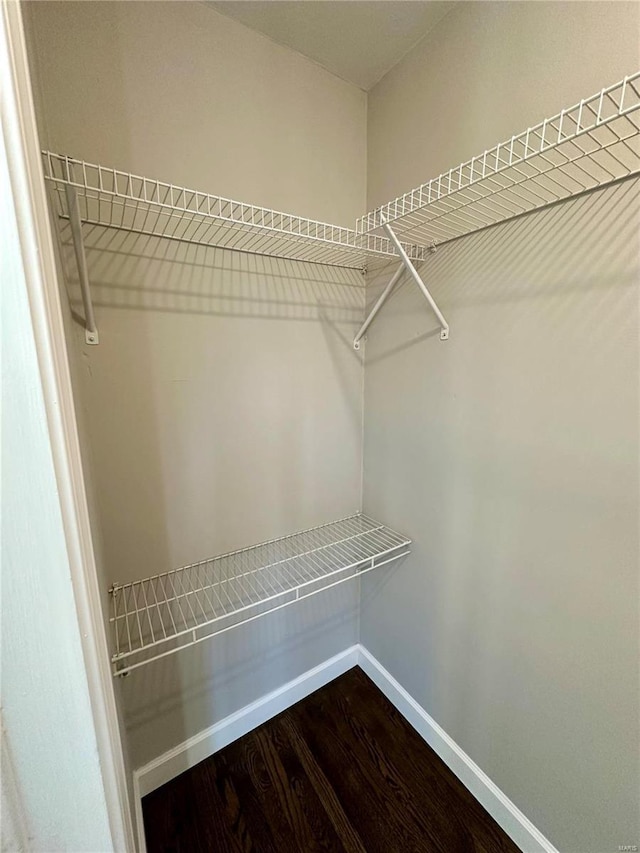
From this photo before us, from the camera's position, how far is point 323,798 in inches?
48.6

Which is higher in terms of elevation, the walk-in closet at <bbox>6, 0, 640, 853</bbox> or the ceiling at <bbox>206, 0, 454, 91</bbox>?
the ceiling at <bbox>206, 0, 454, 91</bbox>

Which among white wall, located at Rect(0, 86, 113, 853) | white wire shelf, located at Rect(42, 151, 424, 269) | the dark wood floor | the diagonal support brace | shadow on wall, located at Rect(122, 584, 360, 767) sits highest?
white wire shelf, located at Rect(42, 151, 424, 269)

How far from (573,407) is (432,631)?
3.23 ft

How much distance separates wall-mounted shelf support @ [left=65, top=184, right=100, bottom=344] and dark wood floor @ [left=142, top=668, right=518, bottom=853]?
156 centimetres

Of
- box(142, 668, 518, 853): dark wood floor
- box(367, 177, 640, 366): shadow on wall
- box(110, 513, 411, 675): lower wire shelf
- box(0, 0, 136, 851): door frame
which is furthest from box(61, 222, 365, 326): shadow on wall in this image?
box(142, 668, 518, 853): dark wood floor

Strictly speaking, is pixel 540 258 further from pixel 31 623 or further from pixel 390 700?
pixel 390 700

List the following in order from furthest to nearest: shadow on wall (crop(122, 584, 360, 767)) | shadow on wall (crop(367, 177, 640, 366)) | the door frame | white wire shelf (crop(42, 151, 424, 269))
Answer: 1. shadow on wall (crop(122, 584, 360, 767))
2. white wire shelf (crop(42, 151, 424, 269))
3. shadow on wall (crop(367, 177, 640, 366))
4. the door frame

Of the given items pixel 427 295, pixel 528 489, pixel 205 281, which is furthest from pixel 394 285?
pixel 528 489

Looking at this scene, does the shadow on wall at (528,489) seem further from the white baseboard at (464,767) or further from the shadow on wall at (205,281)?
the shadow on wall at (205,281)

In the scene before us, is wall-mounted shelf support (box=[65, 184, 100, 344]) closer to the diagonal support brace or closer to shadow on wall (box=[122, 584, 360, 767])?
the diagonal support brace

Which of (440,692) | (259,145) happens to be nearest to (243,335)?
(259,145)

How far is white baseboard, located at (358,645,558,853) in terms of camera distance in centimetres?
108

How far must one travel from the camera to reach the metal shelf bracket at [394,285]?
3.51ft

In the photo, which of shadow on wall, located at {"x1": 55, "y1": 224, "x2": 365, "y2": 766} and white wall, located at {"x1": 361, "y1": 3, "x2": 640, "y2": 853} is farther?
shadow on wall, located at {"x1": 55, "y1": 224, "x2": 365, "y2": 766}
